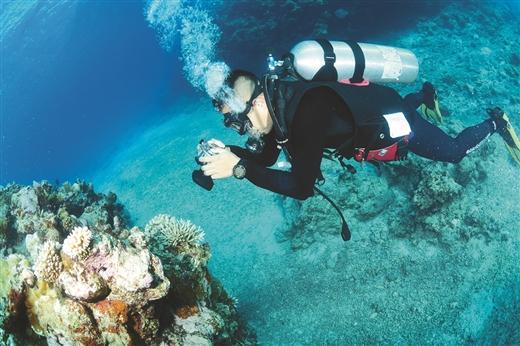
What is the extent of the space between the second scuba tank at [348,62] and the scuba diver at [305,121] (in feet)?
0.04

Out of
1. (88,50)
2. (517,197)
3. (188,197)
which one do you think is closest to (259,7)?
(188,197)

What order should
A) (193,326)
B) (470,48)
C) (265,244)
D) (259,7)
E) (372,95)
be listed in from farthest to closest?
(259,7) → (470,48) → (265,244) → (372,95) → (193,326)

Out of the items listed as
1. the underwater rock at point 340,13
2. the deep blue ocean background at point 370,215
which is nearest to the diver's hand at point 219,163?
the deep blue ocean background at point 370,215

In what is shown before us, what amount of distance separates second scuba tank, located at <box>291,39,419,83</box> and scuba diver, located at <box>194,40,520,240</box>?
0.01m

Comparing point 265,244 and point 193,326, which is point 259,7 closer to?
point 265,244

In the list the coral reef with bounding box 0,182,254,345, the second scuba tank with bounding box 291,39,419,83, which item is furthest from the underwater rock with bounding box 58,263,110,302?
the second scuba tank with bounding box 291,39,419,83

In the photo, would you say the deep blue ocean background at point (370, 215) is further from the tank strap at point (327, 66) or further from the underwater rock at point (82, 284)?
the underwater rock at point (82, 284)

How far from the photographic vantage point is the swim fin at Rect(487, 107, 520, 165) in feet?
19.9

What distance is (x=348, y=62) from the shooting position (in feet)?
13.2

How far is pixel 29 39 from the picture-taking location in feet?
162

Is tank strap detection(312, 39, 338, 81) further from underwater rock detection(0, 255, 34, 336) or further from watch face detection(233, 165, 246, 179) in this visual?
underwater rock detection(0, 255, 34, 336)

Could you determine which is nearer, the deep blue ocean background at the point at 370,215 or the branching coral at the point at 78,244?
the branching coral at the point at 78,244

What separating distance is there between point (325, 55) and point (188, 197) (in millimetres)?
7120

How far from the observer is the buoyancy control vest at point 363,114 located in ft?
10.5
